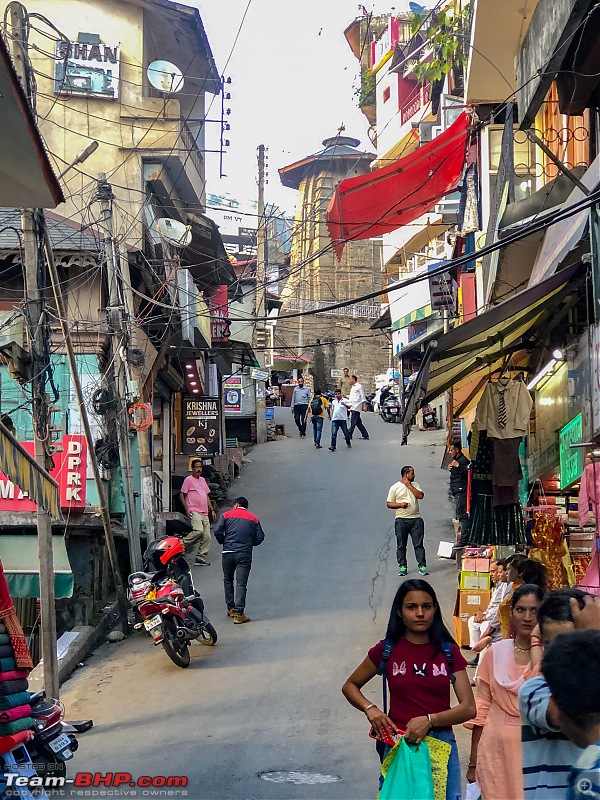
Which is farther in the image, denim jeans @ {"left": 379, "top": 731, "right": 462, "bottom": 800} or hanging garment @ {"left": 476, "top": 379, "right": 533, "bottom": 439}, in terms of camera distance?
hanging garment @ {"left": 476, "top": 379, "right": 533, "bottom": 439}

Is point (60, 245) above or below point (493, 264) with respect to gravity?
above

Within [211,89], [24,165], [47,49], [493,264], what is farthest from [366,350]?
[24,165]

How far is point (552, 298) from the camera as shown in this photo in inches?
329

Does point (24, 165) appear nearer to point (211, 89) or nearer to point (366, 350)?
point (211, 89)

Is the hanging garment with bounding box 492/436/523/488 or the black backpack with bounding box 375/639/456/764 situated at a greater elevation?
the hanging garment with bounding box 492/436/523/488

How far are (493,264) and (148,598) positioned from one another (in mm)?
5550

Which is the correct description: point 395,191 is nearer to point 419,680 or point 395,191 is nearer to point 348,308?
point 419,680

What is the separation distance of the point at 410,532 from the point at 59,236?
752cm

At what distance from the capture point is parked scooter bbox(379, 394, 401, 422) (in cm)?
3419

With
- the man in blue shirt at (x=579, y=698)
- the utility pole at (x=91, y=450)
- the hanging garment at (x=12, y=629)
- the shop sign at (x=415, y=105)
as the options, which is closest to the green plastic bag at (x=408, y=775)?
the man in blue shirt at (x=579, y=698)

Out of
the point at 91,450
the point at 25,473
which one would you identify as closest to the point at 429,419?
the point at 91,450

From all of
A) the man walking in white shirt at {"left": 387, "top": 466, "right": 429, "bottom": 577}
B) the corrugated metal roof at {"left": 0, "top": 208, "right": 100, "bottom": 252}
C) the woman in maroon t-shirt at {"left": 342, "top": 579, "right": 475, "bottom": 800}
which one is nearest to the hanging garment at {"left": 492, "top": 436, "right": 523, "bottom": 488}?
the man walking in white shirt at {"left": 387, "top": 466, "right": 429, "bottom": 577}

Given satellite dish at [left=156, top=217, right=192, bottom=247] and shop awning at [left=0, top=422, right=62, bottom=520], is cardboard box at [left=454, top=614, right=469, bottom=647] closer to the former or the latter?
shop awning at [left=0, top=422, right=62, bottom=520]

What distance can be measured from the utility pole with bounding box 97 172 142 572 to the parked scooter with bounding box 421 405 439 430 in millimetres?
19342
